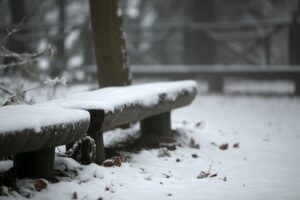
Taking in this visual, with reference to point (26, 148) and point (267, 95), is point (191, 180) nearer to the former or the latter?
point (26, 148)

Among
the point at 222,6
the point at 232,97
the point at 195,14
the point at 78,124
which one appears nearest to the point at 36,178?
the point at 78,124

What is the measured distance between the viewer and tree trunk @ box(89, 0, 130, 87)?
283 inches

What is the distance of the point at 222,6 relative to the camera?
68.5 feet

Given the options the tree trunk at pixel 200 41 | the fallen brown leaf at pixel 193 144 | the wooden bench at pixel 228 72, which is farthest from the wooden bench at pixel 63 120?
the tree trunk at pixel 200 41

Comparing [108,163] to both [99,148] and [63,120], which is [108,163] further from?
[63,120]

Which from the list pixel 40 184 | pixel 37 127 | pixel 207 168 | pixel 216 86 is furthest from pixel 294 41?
pixel 37 127

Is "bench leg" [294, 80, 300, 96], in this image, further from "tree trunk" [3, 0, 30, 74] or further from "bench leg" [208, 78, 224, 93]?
"tree trunk" [3, 0, 30, 74]

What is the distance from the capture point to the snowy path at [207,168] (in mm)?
4562

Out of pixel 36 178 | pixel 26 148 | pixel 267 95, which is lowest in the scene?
pixel 267 95

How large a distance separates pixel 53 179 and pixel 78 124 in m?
0.60

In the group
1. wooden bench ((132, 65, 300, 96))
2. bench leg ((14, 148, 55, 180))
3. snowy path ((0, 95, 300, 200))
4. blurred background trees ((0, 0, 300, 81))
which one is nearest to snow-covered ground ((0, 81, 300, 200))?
snowy path ((0, 95, 300, 200))

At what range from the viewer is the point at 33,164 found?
4426mm

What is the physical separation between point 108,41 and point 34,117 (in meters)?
3.34

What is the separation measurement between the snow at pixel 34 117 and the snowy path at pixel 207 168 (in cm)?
58
